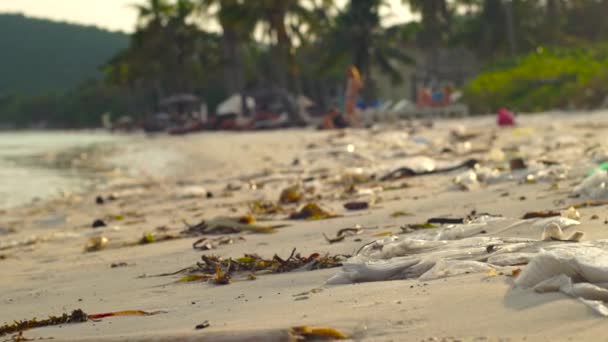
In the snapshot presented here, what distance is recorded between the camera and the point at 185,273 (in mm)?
4215

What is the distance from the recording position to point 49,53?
15338 cm

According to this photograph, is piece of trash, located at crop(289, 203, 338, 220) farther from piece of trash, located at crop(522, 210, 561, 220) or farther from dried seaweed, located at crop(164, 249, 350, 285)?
dried seaweed, located at crop(164, 249, 350, 285)

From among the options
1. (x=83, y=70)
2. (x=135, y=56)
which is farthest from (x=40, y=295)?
(x=83, y=70)

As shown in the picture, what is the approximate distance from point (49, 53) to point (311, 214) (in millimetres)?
155530

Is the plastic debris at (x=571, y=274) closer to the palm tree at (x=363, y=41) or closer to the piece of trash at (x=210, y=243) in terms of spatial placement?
the piece of trash at (x=210, y=243)

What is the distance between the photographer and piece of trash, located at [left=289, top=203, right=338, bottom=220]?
6066 millimetres

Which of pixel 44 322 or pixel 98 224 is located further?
pixel 98 224

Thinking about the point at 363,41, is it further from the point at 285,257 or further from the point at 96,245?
the point at 285,257

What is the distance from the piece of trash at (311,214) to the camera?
607 cm

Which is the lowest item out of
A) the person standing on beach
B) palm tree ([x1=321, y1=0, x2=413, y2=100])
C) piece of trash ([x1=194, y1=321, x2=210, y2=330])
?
piece of trash ([x1=194, y1=321, x2=210, y2=330])

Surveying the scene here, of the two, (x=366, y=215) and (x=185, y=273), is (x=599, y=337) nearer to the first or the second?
(x=185, y=273)

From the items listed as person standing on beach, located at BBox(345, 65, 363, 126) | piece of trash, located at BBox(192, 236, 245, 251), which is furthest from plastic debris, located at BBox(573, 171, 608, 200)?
person standing on beach, located at BBox(345, 65, 363, 126)

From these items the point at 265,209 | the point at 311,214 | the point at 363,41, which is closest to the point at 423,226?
the point at 311,214

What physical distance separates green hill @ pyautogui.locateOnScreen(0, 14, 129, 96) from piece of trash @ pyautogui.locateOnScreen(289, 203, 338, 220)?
14241cm
